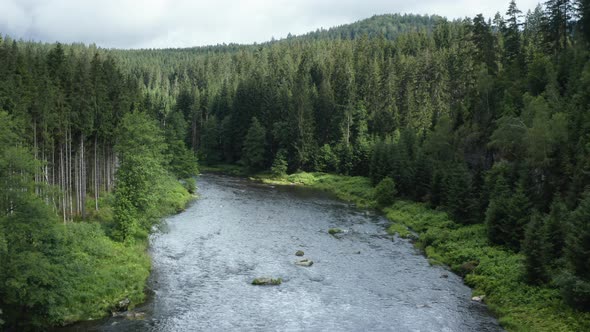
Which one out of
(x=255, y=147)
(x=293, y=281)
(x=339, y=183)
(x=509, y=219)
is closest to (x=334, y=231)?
(x=293, y=281)

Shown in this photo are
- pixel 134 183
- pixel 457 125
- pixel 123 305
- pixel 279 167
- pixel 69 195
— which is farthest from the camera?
pixel 279 167

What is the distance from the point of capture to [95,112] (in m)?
63.7

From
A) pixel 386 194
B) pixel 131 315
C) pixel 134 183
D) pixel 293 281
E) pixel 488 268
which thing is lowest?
pixel 293 281

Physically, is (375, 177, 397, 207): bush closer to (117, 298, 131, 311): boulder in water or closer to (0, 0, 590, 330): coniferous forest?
(0, 0, 590, 330): coniferous forest

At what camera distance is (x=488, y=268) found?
150 feet

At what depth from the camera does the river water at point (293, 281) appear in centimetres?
3631

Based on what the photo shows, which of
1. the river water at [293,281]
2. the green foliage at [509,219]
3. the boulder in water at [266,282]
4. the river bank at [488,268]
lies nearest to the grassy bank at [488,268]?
the river bank at [488,268]

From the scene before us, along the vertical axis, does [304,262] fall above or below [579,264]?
below

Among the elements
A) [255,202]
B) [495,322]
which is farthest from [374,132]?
[495,322]

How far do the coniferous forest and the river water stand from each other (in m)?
3.78

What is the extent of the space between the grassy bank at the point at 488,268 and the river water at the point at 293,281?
155 cm

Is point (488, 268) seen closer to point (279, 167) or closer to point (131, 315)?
point (131, 315)

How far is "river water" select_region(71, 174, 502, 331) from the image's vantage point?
36312 mm

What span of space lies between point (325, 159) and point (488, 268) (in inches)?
3089
